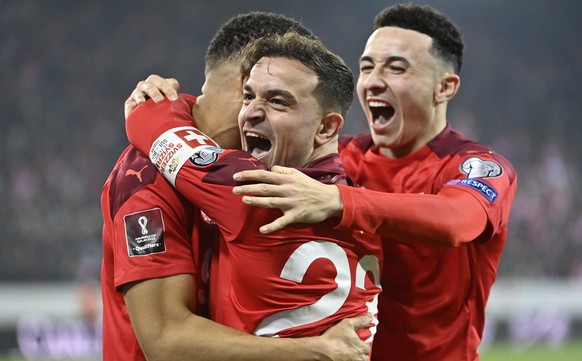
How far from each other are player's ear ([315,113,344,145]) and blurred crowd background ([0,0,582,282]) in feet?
28.1

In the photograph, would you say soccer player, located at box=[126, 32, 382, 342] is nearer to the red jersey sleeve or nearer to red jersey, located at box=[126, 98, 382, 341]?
red jersey, located at box=[126, 98, 382, 341]

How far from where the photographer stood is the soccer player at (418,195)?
2.77 meters

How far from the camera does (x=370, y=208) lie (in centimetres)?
280

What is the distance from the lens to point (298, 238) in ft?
8.96

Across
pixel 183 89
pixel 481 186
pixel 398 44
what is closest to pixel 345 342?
pixel 481 186

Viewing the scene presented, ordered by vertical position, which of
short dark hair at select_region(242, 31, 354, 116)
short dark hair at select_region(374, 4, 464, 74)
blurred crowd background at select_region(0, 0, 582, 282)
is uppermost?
short dark hair at select_region(374, 4, 464, 74)

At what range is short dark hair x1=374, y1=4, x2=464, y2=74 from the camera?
160 inches

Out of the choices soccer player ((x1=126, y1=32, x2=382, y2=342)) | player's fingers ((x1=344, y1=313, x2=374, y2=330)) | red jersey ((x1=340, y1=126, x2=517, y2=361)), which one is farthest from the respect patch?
player's fingers ((x1=344, y1=313, x2=374, y2=330))

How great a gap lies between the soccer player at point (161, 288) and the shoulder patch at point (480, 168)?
2.85 feet

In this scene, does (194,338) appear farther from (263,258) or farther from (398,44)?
(398,44)

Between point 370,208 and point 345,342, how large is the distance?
46 cm

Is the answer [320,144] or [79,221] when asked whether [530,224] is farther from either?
[320,144]

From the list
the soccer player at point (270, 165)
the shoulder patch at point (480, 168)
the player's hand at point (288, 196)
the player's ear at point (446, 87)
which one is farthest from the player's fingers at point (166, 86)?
the player's ear at point (446, 87)

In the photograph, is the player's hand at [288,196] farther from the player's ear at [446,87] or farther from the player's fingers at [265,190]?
the player's ear at [446,87]
